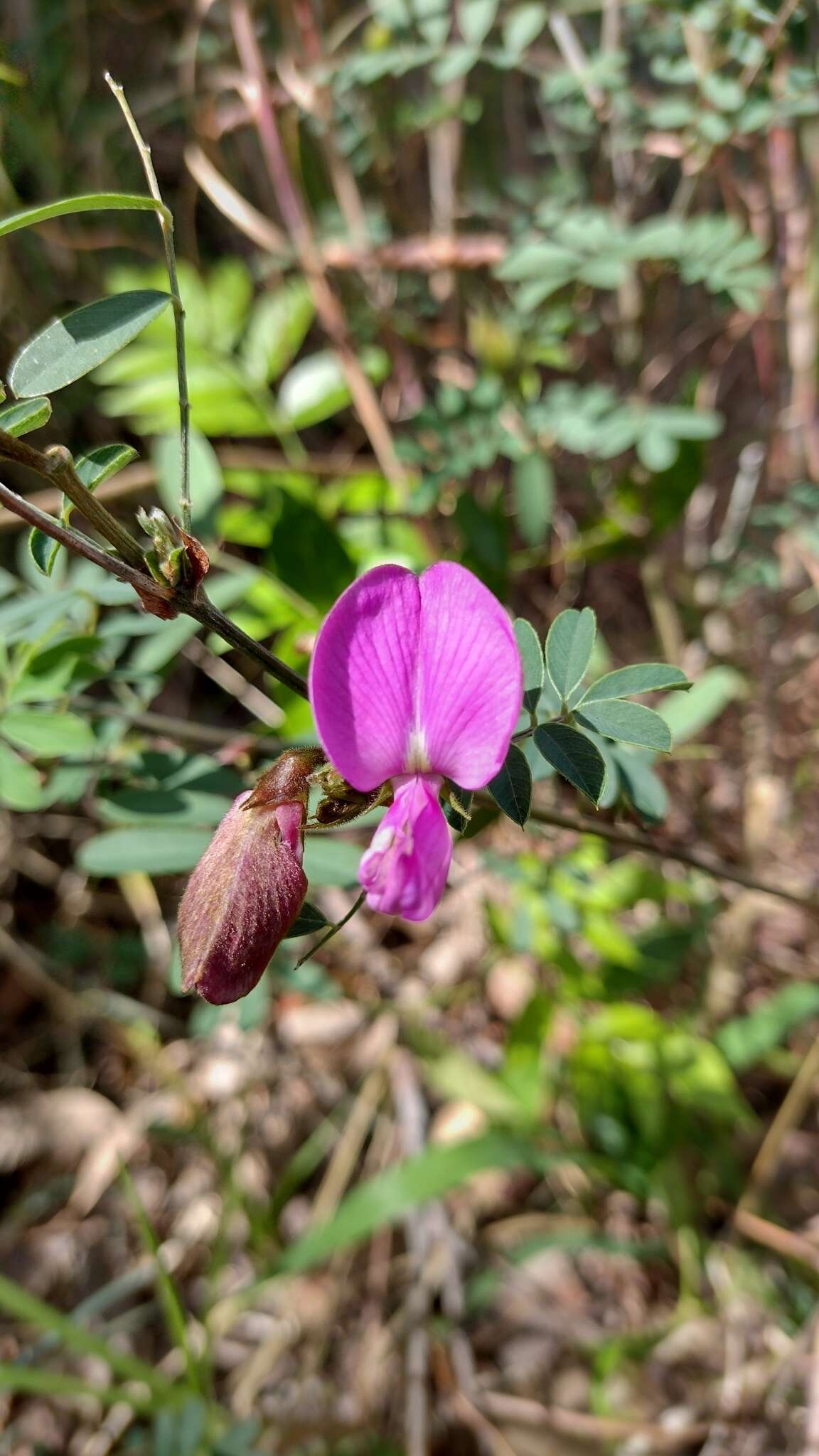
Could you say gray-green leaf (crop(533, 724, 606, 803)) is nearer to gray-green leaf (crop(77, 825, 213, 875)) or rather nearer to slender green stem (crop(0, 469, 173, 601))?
slender green stem (crop(0, 469, 173, 601))

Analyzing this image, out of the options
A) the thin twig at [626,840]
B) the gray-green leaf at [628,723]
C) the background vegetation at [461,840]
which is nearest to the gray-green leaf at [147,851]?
the background vegetation at [461,840]

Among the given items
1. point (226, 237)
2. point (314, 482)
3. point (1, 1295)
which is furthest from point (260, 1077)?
point (226, 237)

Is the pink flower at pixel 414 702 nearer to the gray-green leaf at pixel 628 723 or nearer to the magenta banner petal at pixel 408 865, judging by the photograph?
the magenta banner petal at pixel 408 865

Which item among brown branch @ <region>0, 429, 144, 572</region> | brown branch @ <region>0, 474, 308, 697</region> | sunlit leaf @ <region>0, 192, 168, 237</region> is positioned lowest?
brown branch @ <region>0, 474, 308, 697</region>

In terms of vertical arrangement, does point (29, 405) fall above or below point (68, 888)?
above

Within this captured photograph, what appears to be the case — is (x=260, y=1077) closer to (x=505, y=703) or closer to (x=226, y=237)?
(x=505, y=703)

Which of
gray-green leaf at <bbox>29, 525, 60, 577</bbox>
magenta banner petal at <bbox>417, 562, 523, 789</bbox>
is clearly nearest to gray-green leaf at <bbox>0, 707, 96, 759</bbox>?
gray-green leaf at <bbox>29, 525, 60, 577</bbox>
